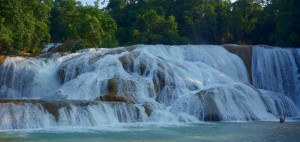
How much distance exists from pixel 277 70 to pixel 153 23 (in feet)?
42.9

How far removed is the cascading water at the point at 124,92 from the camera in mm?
17625

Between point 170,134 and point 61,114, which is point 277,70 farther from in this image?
point 61,114

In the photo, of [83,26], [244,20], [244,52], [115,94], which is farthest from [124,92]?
[244,20]

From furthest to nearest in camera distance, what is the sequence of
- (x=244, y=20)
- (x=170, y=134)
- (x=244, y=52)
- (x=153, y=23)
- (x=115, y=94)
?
(x=244, y=20) < (x=153, y=23) < (x=244, y=52) < (x=115, y=94) < (x=170, y=134)

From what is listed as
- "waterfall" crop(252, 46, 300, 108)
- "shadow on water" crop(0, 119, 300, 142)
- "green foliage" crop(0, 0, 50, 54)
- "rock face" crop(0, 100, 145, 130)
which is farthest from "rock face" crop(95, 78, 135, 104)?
"waterfall" crop(252, 46, 300, 108)

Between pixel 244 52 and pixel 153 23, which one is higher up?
pixel 153 23

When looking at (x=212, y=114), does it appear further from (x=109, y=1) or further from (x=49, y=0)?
(x=109, y=1)

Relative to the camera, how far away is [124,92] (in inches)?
843

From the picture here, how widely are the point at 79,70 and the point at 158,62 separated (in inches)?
172

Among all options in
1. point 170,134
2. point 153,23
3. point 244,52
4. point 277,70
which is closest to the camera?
point 170,134

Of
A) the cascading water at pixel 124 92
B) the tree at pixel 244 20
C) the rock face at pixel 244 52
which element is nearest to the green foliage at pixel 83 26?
the cascading water at pixel 124 92

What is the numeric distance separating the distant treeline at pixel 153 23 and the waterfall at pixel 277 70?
5250 mm

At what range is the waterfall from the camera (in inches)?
1094

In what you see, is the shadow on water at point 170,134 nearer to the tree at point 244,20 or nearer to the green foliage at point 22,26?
the green foliage at point 22,26
